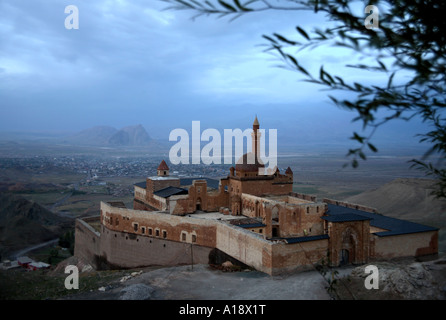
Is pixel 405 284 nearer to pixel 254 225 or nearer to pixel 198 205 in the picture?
pixel 254 225

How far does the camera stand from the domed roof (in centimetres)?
3138

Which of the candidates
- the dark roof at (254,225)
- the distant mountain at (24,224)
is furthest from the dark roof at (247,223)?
the distant mountain at (24,224)

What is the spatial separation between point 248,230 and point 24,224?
41.3 metres

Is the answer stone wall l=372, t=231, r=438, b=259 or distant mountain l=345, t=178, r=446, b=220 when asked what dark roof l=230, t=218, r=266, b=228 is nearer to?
stone wall l=372, t=231, r=438, b=259

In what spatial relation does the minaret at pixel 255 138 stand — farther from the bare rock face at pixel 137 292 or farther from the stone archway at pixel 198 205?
the bare rock face at pixel 137 292

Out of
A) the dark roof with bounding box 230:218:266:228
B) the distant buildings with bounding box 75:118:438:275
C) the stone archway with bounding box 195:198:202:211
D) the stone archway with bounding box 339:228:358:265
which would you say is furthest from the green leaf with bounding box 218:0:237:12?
the stone archway with bounding box 195:198:202:211

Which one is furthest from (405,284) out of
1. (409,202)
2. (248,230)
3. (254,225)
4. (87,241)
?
(409,202)

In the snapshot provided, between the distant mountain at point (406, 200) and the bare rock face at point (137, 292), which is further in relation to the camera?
the distant mountain at point (406, 200)

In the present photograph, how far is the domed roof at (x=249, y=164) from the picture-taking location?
31375mm

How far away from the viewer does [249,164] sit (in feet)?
104

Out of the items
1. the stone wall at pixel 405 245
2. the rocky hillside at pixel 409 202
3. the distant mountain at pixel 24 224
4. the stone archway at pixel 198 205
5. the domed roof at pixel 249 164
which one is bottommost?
the distant mountain at pixel 24 224

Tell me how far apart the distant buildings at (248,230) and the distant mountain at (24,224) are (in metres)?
17.4

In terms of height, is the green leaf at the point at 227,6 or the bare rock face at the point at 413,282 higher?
the green leaf at the point at 227,6

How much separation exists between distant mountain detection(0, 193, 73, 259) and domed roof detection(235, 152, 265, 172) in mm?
32222
